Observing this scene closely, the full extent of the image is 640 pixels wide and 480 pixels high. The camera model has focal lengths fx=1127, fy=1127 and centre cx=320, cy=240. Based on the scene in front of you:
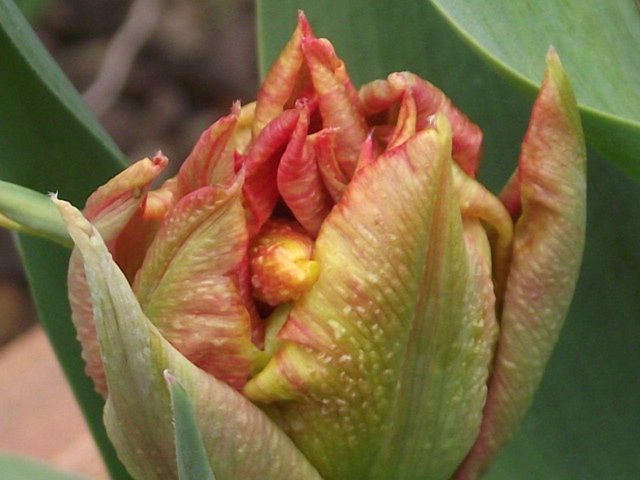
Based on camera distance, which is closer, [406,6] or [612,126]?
[612,126]

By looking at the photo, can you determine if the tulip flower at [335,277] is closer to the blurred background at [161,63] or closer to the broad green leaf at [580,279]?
the broad green leaf at [580,279]

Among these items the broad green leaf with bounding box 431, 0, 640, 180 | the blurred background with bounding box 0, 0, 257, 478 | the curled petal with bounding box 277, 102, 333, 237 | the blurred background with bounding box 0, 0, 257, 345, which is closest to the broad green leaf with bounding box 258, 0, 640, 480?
the broad green leaf with bounding box 431, 0, 640, 180

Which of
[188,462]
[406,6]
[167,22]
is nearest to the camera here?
[188,462]

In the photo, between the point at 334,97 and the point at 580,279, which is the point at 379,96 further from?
the point at 580,279

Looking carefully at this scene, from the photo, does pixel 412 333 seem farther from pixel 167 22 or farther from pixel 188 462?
pixel 167 22

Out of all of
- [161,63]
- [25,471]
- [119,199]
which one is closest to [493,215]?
[119,199]

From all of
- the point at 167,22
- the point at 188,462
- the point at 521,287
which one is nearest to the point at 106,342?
the point at 188,462

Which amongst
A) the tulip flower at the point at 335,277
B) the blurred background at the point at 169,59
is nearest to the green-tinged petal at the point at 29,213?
the tulip flower at the point at 335,277
